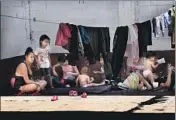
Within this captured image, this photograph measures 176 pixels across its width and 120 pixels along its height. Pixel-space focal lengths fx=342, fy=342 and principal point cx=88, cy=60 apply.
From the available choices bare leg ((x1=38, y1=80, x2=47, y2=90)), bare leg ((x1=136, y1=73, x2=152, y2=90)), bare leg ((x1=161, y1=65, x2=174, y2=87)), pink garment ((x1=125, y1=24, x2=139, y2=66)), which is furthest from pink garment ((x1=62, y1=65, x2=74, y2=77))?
bare leg ((x1=161, y1=65, x2=174, y2=87))

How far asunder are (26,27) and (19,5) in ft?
0.84

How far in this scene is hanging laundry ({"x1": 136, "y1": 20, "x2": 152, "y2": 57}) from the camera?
3.71m

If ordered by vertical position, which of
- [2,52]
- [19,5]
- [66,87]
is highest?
[19,5]

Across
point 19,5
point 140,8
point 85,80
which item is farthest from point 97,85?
point 19,5

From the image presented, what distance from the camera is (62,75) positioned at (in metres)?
3.86

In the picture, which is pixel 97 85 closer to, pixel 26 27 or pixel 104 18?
pixel 104 18

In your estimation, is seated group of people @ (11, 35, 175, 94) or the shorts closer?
seated group of people @ (11, 35, 175, 94)

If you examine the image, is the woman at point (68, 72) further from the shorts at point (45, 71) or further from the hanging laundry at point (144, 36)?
the hanging laundry at point (144, 36)

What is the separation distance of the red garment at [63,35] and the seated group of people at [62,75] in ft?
0.41

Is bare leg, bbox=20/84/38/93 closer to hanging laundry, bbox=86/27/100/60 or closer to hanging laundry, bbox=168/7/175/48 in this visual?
hanging laundry, bbox=86/27/100/60

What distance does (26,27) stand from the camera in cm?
383

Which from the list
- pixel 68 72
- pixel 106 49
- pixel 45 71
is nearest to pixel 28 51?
pixel 45 71

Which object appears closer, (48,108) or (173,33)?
(173,33)

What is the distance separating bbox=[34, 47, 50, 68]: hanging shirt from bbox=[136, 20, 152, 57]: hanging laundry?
3.40ft
